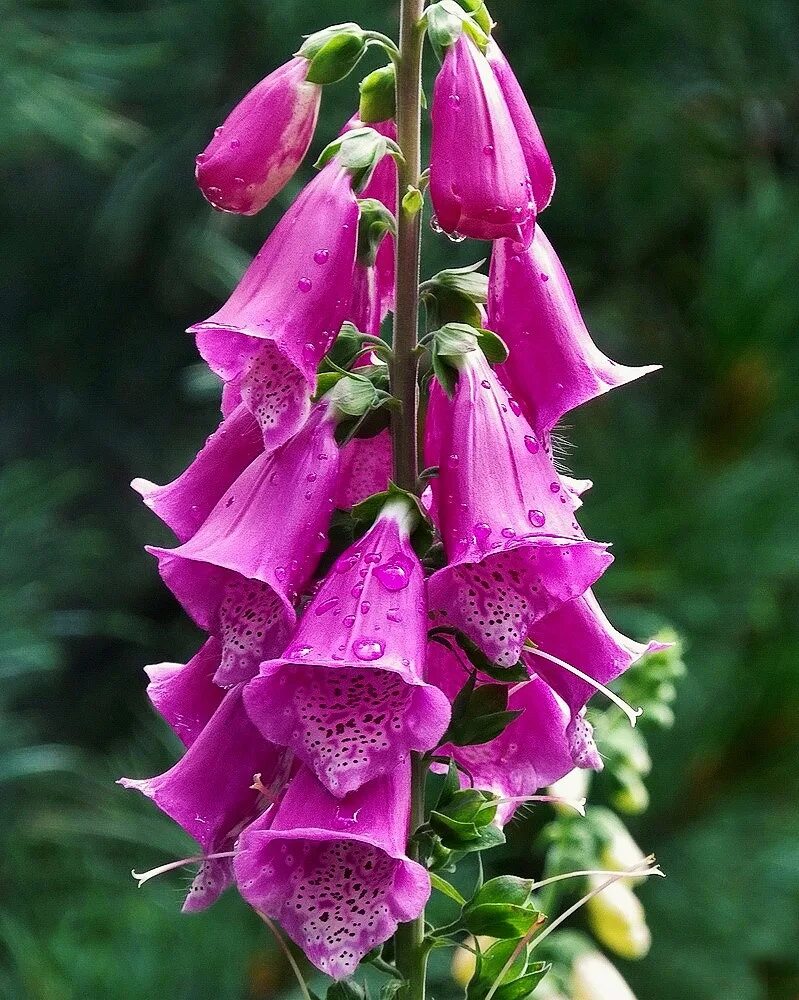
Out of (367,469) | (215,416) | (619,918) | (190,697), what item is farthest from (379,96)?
(215,416)

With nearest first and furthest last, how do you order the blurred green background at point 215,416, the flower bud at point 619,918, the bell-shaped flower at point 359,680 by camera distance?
the bell-shaped flower at point 359,680 → the flower bud at point 619,918 → the blurred green background at point 215,416

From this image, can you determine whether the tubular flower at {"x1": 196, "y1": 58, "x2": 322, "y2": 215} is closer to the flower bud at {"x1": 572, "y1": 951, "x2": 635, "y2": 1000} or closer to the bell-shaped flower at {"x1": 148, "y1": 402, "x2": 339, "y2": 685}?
the bell-shaped flower at {"x1": 148, "y1": 402, "x2": 339, "y2": 685}

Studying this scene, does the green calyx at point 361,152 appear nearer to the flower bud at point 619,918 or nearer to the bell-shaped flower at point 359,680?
the bell-shaped flower at point 359,680

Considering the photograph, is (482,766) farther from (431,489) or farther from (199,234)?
(199,234)

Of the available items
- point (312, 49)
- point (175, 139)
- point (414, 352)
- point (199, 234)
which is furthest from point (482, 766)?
point (175, 139)

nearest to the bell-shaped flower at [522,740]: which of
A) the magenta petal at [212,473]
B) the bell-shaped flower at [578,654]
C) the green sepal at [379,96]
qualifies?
the bell-shaped flower at [578,654]

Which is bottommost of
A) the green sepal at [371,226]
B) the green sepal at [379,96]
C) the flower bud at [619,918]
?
the flower bud at [619,918]
